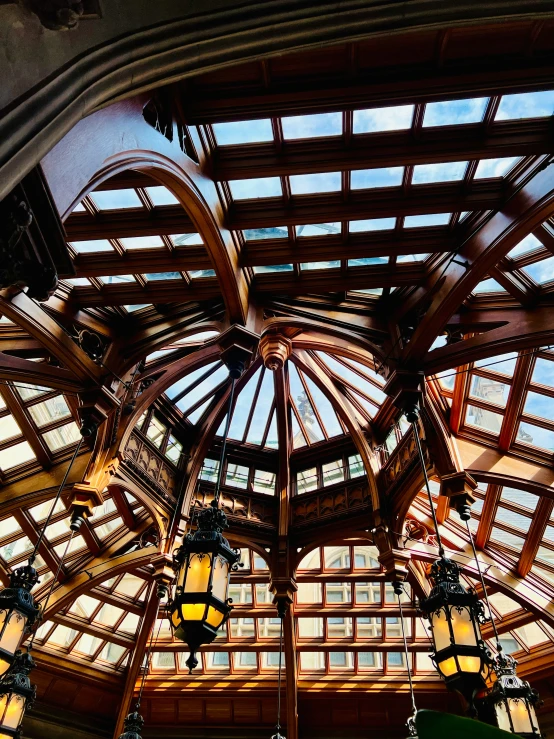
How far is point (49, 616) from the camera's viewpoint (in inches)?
481

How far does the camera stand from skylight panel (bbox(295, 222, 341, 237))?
7020 mm

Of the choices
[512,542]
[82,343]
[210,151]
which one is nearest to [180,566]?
[210,151]

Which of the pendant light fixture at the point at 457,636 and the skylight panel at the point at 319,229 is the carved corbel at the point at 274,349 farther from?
the pendant light fixture at the point at 457,636

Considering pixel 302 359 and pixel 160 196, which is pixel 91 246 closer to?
pixel 160 196

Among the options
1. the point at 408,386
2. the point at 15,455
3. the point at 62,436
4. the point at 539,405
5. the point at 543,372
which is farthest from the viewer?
the point at 62,436

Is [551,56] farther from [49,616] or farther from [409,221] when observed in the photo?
[49,616]

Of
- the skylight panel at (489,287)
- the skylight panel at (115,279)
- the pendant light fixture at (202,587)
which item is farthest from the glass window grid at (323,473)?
the pendant light fixture at (202,587)

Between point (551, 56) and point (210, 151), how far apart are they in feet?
10.7

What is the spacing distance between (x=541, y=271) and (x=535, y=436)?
11.0 feet

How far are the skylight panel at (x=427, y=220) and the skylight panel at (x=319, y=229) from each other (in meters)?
0.87

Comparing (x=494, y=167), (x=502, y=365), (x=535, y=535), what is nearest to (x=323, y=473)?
(x=535, y=535)

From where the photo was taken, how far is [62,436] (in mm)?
11633

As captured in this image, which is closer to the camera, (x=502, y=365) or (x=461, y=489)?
(x=461, y=489)

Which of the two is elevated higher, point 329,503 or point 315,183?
point 329,503
